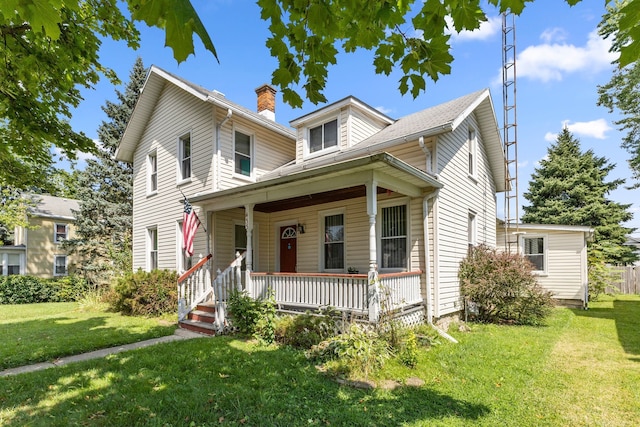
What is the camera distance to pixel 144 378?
5.02 metres

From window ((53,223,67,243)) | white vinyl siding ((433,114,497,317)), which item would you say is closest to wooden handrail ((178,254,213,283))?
white vinyl siding ((433,114,497,317))

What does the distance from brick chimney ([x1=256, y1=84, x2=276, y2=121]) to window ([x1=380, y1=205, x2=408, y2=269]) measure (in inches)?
276

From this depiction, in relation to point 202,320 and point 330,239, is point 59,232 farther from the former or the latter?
point 330,239

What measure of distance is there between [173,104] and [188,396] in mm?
10974

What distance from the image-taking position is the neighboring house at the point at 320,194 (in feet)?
24.4

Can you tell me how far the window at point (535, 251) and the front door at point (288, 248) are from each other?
1007 centimetres

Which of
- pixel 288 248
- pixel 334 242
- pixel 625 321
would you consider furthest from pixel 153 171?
pixel 625 321

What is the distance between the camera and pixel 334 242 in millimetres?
9969

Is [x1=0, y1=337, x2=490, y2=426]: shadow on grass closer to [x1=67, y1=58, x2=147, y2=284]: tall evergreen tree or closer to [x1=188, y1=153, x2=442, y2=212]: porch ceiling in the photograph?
[x1=188, y1=153, x2=442, y2=212]: porch ceiling

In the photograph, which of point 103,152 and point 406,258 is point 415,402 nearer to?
point 406,258

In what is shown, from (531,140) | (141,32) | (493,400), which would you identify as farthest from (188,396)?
(531,140)

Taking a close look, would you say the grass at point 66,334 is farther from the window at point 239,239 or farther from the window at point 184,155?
the window at point 184,155

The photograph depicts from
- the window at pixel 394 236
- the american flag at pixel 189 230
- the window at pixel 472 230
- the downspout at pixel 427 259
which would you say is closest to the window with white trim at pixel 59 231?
the american flag at pixel 189 230

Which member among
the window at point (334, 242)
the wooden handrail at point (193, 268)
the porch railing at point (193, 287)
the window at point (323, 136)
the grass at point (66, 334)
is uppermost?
the window at point (323, 136)
